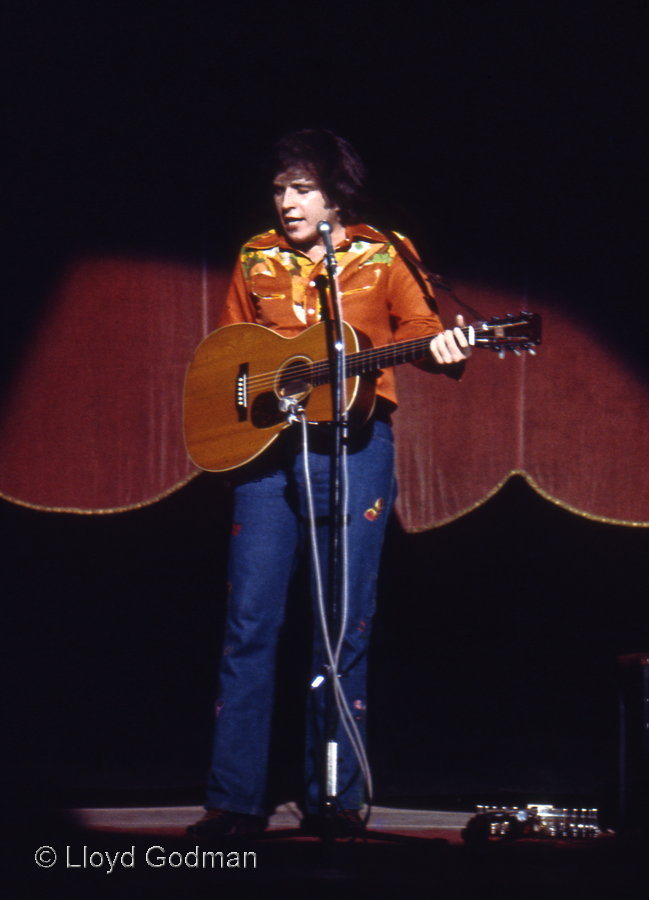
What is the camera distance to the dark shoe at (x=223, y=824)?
6.51 ft

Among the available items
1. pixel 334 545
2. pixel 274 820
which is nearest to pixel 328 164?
pixel 334 545

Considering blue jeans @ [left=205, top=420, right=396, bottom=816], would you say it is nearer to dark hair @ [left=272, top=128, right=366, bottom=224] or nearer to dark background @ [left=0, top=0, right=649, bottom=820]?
dark hair @ [left=272, top=128, right=366, bottom=224]

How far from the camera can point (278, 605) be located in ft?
7.09

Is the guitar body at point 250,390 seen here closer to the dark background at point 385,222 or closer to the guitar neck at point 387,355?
the guitar neck at point 387,355

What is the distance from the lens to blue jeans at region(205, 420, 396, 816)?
207cm

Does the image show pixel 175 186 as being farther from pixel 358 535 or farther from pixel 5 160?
pixel 358 535

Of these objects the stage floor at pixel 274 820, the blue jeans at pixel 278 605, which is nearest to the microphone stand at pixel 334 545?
the blue jeans at pixel 278 605

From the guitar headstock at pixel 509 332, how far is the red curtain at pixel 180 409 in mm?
986

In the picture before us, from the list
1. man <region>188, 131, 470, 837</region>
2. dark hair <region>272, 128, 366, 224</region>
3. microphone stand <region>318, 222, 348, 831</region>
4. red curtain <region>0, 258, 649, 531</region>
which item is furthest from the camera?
red curtain <region>0, 258, 649, 531</region>

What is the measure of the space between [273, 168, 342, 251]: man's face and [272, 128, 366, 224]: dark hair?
0.02m

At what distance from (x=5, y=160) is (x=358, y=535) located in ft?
6.12

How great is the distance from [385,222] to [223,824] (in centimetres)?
202

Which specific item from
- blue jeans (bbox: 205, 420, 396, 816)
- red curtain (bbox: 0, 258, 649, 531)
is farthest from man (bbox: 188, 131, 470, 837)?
red curtain (bbox: 0, 258, 649, 531)

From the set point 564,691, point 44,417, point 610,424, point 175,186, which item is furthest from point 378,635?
point 175,186
